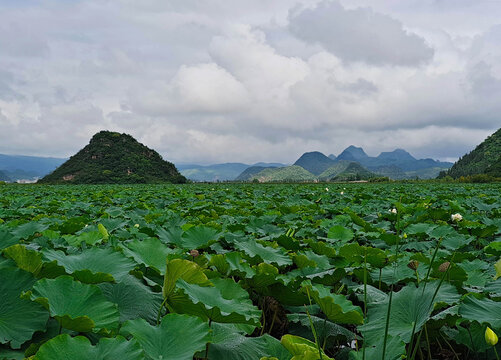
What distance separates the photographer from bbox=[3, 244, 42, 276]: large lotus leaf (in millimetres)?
1391

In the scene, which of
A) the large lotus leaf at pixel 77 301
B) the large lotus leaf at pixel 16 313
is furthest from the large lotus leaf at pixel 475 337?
the large lotus leaf at pixel 16 313

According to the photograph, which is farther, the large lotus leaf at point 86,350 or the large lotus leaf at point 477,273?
the large lotus leaf at point 477,273

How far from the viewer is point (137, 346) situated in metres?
0.96

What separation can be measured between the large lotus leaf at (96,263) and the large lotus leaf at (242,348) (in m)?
0.49

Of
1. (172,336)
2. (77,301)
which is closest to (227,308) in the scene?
(172,336)

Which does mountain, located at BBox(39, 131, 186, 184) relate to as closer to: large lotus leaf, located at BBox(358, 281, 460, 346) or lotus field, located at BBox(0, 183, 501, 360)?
lotus field, located at BBox(0, 183, 501, 360)

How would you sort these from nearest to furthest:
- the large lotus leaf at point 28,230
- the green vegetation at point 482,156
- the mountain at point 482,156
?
1. the large lotus leaf at point 28,230
2. the green vegetation at point 482,156
3. the mountain at point 482,156

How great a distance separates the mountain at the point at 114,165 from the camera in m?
77.7

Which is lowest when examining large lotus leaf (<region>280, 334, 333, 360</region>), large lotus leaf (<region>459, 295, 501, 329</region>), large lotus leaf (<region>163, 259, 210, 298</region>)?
large lotus leaf (<region>459, 295, 501, 329</region>)

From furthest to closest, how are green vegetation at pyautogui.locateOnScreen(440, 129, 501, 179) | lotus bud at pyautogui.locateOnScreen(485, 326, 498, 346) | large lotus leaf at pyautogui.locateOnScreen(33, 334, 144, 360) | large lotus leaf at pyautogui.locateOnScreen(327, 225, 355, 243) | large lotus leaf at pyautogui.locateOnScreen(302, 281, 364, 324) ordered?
green vegetation at pyautogui.locateOnScreen(440, 129, 501, 179)
large lotus leaf at pyautogui.locateOnScreen(327, 225, 355, 243)
large lotus leaf at pyautogui.locateOnScreen(302, 281, 364, 324)
lotus bud at pyautogui.locateOnScreen(485, 326, 498, 346)
large lotus leaf at pyautogui.locateOnScreen(33, 334, 144, 360)

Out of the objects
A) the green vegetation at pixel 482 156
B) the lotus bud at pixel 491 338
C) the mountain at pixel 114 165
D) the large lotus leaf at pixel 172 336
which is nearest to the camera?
the large lotus leaf at pixel 172 336

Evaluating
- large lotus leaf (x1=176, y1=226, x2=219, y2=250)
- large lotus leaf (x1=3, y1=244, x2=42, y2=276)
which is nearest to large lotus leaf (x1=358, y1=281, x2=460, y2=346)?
large lotus leaf (x1=3, y1=244, x2=42, y2=276)

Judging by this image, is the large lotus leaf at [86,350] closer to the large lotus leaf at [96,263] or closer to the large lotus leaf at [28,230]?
the large lotus leaf at [96,263]

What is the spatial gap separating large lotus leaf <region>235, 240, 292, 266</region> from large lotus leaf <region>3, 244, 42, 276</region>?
114 centimetres
